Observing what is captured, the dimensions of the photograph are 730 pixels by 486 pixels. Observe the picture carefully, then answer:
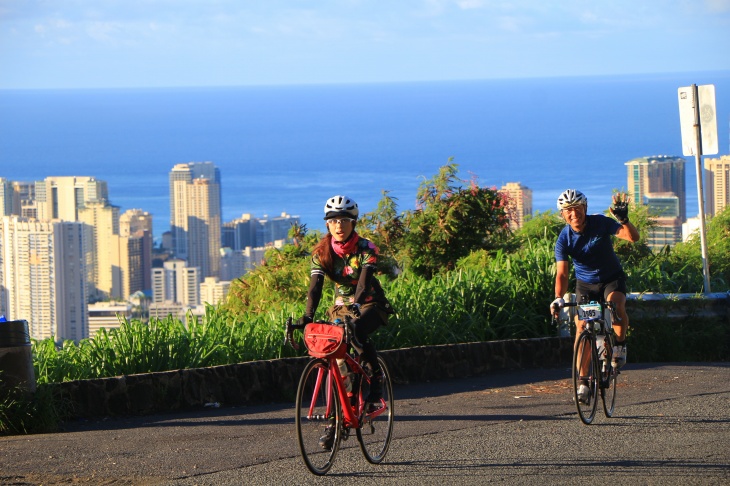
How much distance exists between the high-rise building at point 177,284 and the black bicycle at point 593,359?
142m

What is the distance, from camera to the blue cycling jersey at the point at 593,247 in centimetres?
855

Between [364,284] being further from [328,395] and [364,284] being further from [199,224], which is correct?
[199,224]

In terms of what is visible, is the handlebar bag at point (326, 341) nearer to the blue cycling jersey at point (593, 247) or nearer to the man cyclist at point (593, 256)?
the man cyclist at point (593, 256)

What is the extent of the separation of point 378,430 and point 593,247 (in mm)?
2131

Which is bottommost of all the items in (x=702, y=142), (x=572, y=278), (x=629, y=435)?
(x=629, y=435)

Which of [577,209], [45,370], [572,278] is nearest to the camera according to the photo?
[577,209]

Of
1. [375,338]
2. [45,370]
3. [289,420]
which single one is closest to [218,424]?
[289,420]

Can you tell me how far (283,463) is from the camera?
7027 mm

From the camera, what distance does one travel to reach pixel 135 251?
565 feet

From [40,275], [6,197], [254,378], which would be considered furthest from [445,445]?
[6,197]

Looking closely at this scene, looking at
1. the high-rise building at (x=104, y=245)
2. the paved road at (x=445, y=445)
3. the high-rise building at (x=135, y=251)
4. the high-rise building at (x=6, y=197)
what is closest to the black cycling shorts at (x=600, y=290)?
the paved road at (x=445, y=445)

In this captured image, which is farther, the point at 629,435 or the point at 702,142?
the point at 702,142

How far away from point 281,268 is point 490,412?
22.2 ft

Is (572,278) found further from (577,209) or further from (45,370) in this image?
(45,370)
